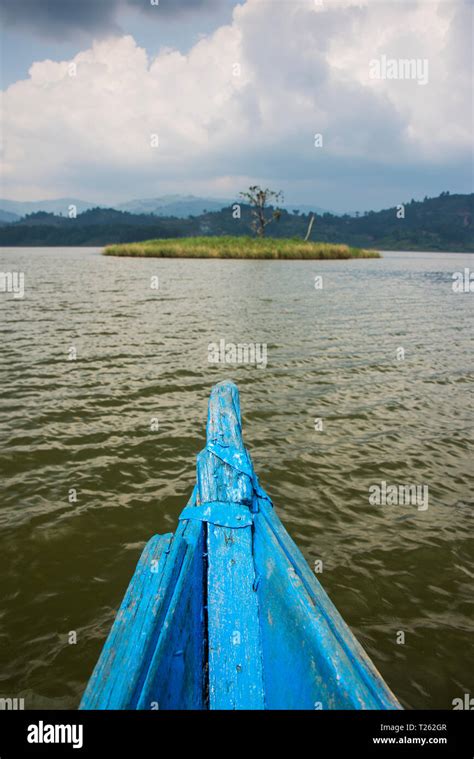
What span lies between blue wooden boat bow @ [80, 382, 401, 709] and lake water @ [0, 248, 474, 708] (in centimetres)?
149

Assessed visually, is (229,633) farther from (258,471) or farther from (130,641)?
(258,471)

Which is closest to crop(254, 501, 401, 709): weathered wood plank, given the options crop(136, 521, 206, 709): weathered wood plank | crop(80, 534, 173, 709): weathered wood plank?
crop(136, 521, 206, 709): weathered wood plank

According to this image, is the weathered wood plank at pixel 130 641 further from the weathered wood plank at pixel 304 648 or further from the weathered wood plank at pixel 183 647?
the weathered wood plank at pixel 304 648

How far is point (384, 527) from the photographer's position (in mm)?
4961

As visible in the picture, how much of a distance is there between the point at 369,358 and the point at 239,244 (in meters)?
47.7

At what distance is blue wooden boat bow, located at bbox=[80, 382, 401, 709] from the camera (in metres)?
1.74

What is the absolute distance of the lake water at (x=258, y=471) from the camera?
348 centimetres

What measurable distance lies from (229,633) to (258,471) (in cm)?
387

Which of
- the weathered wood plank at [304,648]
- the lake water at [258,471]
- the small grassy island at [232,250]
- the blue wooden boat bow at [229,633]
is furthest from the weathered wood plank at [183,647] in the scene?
the small grassy island at [232,250]

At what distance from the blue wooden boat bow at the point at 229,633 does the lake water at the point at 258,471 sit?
1.49 meters

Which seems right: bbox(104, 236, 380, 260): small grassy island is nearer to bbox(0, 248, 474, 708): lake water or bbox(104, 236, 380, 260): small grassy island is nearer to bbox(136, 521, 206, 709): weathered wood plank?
bbox(0, 248, 474, 708): lake water

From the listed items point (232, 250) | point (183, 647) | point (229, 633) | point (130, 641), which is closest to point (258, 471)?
point (229, 633)

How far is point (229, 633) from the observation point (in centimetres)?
221

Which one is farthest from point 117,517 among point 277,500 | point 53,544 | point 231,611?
point 231,611
